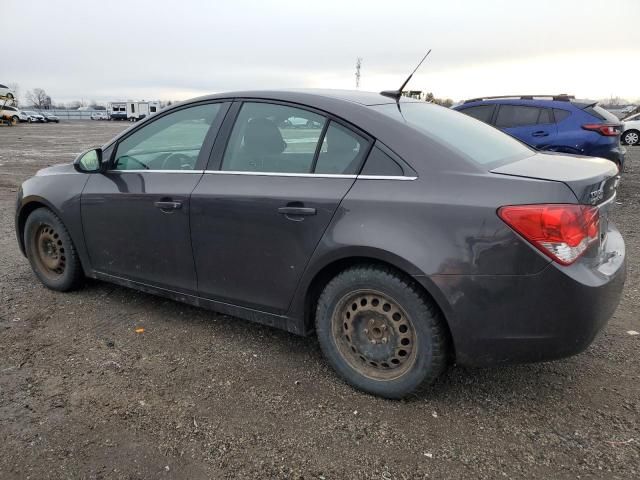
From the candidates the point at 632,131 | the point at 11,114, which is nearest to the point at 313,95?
the point at 632,131

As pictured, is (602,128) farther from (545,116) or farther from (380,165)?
(380,165)

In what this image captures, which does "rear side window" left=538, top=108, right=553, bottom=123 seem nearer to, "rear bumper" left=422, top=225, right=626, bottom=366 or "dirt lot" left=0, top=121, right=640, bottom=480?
"dirt lot" left=0, top=121, right=640, bottom=480

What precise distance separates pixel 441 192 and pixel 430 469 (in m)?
1.25

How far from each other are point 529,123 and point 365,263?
23.0 ft

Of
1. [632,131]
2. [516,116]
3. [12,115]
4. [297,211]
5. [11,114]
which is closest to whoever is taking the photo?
[297,211]

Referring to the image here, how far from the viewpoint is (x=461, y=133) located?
3.08 metres

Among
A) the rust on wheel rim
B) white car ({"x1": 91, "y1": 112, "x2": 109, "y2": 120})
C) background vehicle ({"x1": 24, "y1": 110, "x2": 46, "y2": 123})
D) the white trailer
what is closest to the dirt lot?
the rust on wheel rim

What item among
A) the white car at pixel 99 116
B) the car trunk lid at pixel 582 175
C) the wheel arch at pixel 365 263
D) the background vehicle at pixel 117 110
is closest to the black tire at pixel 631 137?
the car trunk lid at pixel 582 175

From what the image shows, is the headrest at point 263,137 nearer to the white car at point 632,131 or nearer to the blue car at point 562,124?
the blue car at point 562,124

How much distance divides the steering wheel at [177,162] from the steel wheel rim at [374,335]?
143 centimetres

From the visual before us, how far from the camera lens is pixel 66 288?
14.1 ft

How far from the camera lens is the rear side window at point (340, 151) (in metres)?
2.81

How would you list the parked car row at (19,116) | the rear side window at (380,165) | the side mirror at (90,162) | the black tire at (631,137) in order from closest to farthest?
the rear side window at (380,165)
the side mirror at (90,162)
the black tire at (631,137)
the parked car row at (19,116)

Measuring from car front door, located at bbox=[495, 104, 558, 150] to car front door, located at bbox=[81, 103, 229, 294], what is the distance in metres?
6.33
